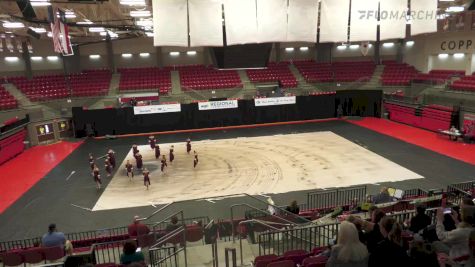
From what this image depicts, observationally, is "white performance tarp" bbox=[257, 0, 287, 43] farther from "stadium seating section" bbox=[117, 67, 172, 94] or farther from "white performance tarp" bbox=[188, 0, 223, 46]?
"stadium seating section" bbox=[117, 67, 172, 94]

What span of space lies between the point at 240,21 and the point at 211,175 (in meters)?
7.88

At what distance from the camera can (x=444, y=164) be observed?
1775 cm

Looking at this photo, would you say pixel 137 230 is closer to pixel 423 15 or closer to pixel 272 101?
pixel 423 15

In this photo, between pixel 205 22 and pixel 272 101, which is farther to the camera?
pixel 272 101

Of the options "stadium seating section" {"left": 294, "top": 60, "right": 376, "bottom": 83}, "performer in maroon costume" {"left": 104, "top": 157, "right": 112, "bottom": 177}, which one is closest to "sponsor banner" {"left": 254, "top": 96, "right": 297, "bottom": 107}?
"stadium seating section" {"left": 294, "top": 60, "right": 376, "bottom": 83}

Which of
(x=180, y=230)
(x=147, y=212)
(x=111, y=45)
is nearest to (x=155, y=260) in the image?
(x=180, y=230)

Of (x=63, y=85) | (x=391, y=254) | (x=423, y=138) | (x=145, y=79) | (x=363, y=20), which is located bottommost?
(x=423, y=138)

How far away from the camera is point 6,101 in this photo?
86.4 ft

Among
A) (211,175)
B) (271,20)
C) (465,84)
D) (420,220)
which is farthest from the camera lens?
(465,84)

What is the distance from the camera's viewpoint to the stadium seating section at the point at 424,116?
80.2ft

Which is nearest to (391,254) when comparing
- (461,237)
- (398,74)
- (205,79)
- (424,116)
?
(461,237)

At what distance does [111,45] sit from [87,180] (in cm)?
2208

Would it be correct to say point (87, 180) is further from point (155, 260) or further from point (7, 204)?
point (155, 260)

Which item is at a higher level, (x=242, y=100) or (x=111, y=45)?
(x=111, y=45)
